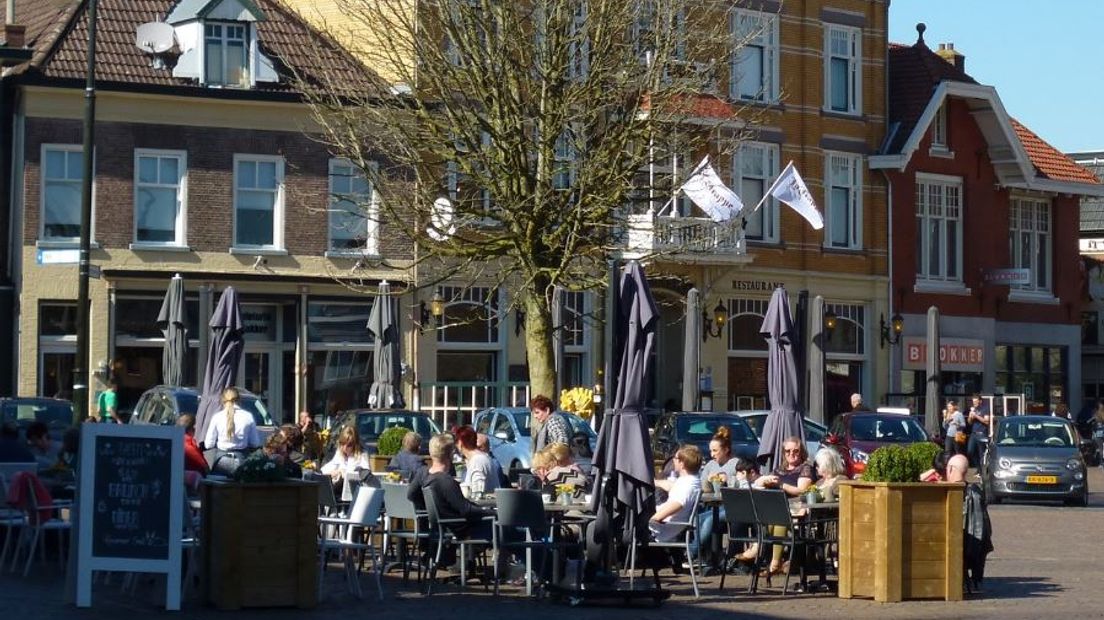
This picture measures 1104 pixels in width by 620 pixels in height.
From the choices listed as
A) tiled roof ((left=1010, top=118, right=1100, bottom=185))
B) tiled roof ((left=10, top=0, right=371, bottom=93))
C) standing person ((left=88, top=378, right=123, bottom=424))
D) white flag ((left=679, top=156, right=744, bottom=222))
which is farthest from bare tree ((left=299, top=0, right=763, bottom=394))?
tiled roof ((left=1010, top=118, right=1100, bottom=185))

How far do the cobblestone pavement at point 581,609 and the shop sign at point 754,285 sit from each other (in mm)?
25322

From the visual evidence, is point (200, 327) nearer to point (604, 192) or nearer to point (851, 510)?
point (604, 192)

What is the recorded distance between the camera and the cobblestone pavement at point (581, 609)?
51.7 feet

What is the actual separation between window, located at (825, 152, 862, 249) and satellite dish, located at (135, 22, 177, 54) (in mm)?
16490

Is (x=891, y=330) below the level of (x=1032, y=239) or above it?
below

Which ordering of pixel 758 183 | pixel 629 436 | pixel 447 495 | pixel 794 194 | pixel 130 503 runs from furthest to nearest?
pixel 758 183 < pixel 794 194 < pixel 447 495 < pixel 629 436 < pixel 130 503

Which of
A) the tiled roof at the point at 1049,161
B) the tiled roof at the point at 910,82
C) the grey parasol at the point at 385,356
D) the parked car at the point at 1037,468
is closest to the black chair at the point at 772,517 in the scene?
the parked car at the point at 1037,468

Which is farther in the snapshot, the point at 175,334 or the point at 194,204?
the point at 194,204

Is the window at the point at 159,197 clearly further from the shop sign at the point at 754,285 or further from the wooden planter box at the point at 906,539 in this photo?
the wooden planter box at the point at 906,539

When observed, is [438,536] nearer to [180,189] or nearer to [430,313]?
[180,189]

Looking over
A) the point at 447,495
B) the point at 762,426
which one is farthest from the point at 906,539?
the point at 762,426

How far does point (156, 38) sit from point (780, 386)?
18688mm

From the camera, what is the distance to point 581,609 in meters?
16.6

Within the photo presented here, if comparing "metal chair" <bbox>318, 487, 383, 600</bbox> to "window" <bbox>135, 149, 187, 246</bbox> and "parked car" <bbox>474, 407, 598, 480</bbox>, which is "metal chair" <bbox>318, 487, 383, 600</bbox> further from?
"window" <bbox>135, 149, 187, 246</bbox>
